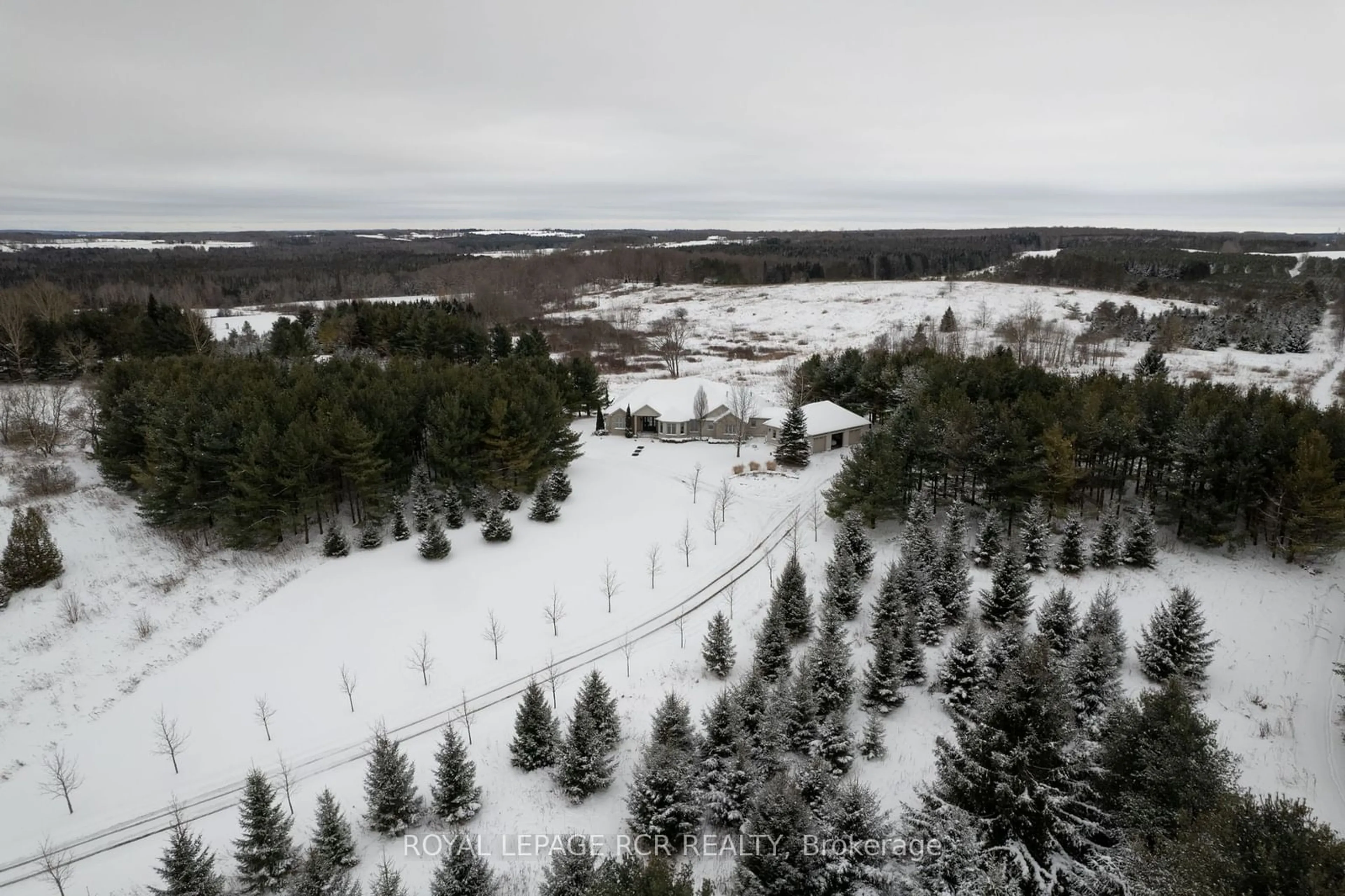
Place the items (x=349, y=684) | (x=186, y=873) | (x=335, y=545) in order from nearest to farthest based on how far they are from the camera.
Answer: (x=186, y=873), (x=349, y=684), (x=335, y=545)

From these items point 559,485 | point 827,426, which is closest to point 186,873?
point 559,485

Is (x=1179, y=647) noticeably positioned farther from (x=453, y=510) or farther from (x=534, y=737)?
(x=453, y=510)

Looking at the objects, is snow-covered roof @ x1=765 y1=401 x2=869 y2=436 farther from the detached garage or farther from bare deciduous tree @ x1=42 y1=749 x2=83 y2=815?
bare deciduous tree @ x1=42 y1=749 x2=83 y2=815

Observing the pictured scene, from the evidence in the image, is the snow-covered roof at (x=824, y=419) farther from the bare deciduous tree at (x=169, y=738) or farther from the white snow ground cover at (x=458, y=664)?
the bare deciduous tree at (x=169, y=738)

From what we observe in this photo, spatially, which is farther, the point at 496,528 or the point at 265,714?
the point at 496,528

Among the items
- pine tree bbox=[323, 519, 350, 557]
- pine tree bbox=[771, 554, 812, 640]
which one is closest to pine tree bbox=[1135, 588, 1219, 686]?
pine tree bbox=[771, 554, 812, 640]

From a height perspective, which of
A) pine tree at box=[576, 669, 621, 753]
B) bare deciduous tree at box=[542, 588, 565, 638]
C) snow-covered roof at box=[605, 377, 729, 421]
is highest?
snow-covered roof at box=[605, 377, 729, 421]
